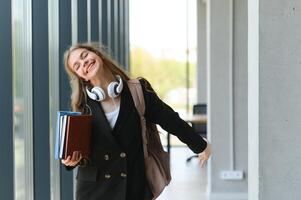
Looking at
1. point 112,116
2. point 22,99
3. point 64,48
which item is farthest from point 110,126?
point 64,48

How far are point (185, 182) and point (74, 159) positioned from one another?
433 cm

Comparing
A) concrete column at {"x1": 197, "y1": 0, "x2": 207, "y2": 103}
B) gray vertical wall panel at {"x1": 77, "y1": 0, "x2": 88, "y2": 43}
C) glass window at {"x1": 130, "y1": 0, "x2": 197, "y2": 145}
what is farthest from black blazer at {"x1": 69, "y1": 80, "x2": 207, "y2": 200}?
concrete column at {"x1": 197, "y1": 0, "x2": 207, "y2": 103}

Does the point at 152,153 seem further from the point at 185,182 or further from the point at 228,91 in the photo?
the point at 185,182

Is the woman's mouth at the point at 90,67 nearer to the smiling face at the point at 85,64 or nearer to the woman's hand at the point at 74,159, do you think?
the smiling face at the point at 85,64

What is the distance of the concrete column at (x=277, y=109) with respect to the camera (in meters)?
1.76

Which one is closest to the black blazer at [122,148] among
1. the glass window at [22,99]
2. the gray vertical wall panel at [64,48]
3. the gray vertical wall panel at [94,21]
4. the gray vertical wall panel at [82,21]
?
the glass window at [22,99]

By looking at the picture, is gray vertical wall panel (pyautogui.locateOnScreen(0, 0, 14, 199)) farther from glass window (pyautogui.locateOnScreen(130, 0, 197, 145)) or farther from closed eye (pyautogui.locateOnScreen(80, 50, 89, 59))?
glass window (pyautogui.locateOnScreen(130, 0, 197, 145))

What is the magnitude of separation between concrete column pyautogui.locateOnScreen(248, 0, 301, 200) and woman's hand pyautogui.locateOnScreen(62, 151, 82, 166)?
71 centimetres

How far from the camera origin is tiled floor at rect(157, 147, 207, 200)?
5176 mm

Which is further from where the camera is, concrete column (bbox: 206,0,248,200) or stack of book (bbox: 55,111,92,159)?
concrete column (bbox: 206,0,248,200)

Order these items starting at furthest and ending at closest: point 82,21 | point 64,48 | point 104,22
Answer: point 104,22
point 82,21
point 64,48

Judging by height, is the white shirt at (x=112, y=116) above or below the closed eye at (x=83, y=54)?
below

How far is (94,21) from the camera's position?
3.39m

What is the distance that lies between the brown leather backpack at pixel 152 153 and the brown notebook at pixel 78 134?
0.79 feet
